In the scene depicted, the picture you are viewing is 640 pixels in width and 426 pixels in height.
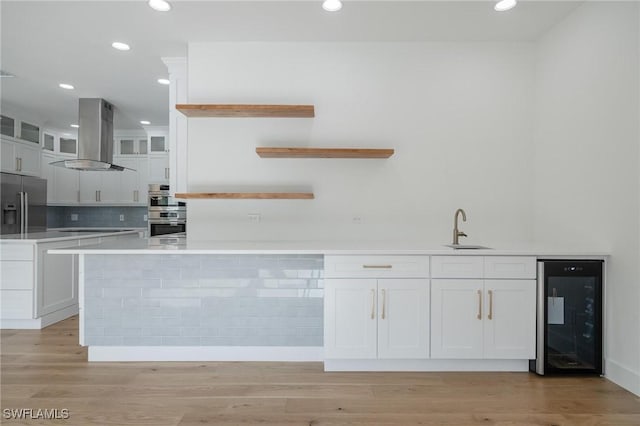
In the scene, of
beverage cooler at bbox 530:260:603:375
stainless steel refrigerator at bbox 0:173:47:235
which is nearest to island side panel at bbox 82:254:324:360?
beverage cooler at bbox 530:260:603:375

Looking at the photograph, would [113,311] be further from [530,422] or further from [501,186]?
[501,186]

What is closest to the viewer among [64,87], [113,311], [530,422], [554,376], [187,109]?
[530,422]

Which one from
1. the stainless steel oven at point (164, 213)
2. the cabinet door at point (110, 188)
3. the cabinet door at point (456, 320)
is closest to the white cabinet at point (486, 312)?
the cabinet door at point (456, 320)

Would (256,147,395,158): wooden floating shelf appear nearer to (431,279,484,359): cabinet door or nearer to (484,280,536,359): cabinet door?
(431,279,484,359): cabinet door

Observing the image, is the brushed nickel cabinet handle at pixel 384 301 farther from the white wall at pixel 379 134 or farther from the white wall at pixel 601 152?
the white wall at pixel 601 152

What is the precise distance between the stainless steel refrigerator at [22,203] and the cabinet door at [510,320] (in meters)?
5.81

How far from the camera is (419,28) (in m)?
3.01

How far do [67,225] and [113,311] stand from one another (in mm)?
5052

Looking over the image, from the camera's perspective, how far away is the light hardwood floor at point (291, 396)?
200 centimetres

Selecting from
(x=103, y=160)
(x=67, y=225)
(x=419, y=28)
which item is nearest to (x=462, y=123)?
(x=419, y=28)

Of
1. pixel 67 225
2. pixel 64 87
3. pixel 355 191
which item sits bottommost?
pixel 67 225

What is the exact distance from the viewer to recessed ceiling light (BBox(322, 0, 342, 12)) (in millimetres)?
2615

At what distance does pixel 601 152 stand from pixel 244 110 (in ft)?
8.52

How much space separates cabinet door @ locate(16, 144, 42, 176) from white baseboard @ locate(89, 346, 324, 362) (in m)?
4.19
